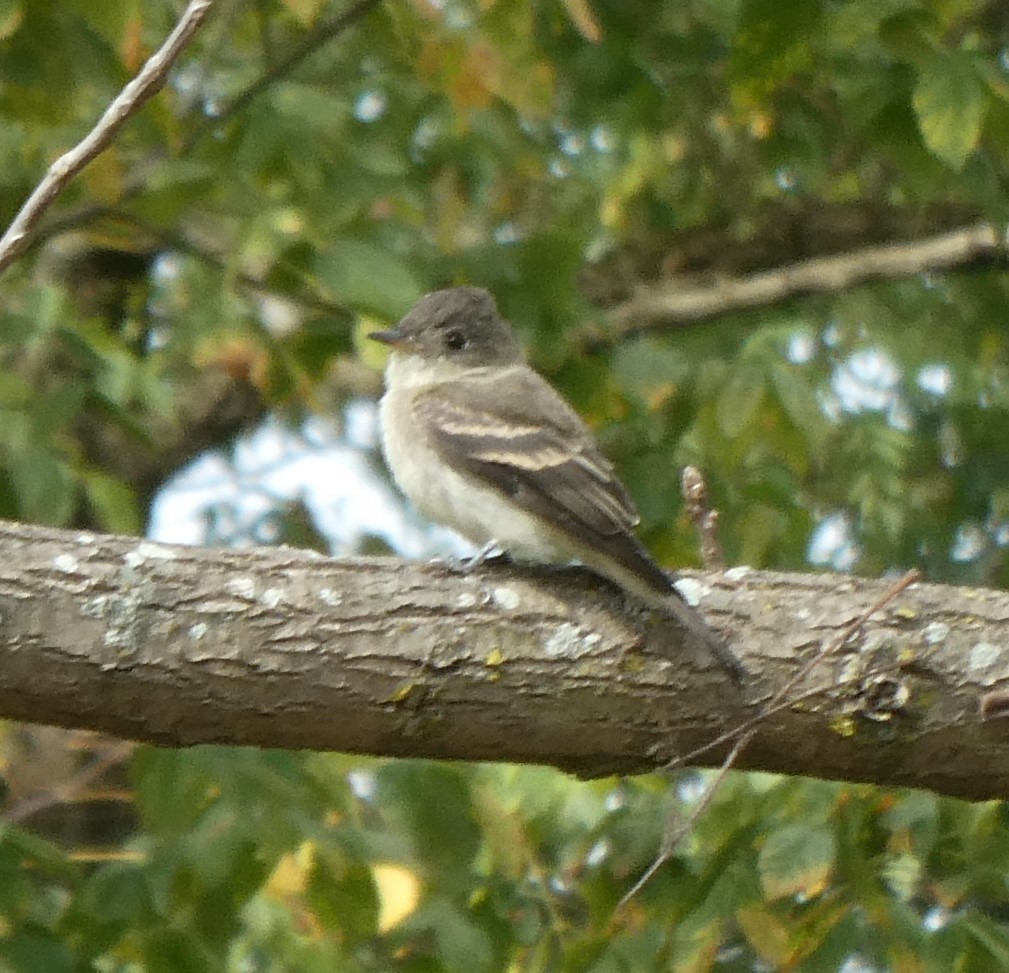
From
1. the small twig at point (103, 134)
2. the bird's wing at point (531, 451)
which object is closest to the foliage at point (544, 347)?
the bird's wing at point (531, 451)

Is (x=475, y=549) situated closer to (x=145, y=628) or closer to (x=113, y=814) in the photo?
(x=145, y=628)

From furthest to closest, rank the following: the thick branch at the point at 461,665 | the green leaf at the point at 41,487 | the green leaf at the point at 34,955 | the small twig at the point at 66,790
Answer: the small twig at the point at 66,790
the green leaf at the point at 41,487
the green leaf at the point at 34,955
the thick branch at the point at 461,665

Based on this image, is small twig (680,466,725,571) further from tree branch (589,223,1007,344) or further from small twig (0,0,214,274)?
tree branch (589,223,1007,344)

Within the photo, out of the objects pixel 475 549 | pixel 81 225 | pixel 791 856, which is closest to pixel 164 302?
pixel 81 225

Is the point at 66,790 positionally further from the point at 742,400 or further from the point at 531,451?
the point at 742,400

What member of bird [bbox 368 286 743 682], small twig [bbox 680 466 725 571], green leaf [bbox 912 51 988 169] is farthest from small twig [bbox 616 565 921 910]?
green leaf [bbox 912 51 988 169]

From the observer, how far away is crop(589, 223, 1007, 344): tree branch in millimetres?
7070

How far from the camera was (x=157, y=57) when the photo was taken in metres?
2.78

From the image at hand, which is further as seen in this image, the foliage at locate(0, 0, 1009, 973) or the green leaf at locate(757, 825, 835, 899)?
the foliage at locate(0, 0, 1009, 973)

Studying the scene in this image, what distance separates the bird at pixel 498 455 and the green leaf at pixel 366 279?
141 millimetres

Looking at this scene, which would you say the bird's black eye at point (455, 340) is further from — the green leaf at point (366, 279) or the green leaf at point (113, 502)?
the green leaf at point (113, 502)

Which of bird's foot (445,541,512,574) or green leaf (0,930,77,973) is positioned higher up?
bird's foot (445,541,512,574)

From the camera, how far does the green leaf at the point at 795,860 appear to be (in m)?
3.68

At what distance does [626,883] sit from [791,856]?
29.5 inches
